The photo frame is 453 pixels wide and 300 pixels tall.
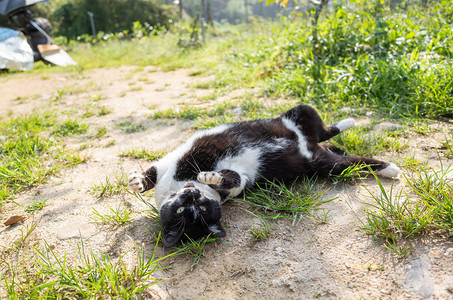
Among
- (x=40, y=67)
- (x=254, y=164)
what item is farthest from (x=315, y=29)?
(x=40, y=67)

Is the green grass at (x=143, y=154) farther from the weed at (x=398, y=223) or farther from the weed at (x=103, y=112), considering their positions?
the weed at (x=398, y=223)

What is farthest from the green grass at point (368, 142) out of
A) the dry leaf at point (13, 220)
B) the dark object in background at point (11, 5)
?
the dark object in background at point (11, 5)

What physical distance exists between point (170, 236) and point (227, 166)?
0.70 metres

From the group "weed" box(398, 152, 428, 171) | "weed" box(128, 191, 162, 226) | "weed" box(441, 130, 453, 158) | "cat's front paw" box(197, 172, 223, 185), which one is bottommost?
"weed" box(128, 191, 162, 226)

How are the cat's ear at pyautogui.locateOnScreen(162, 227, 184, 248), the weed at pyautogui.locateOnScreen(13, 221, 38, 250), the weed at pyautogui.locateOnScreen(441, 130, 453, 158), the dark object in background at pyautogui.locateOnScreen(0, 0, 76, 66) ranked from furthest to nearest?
the dark object in background at pyautogui.locateOnScreen(0, 0, 76, 66) → the weed at pyautogui.locateOnScreen(441, 130, 453, 158) → the weed at pyautogui.locateOnScreen(13, 221, 38, 250) → the cat's ear at pyautogui.locateOnScreen(162, 227, 184, 248)

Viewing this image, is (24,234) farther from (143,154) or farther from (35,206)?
(143,154)

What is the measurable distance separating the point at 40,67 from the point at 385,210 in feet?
28.9

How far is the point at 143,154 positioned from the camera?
2.90 m

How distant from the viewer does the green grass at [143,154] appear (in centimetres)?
284

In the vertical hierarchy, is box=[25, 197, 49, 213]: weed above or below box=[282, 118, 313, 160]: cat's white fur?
below

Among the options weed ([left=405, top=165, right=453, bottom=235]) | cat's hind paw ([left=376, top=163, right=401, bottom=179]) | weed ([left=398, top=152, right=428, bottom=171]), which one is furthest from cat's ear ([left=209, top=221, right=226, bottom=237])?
weed ([left=398, top=152, right=428, bottom=171])

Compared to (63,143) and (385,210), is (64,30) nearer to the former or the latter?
(63,143)

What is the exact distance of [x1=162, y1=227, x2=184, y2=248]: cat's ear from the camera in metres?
1.75

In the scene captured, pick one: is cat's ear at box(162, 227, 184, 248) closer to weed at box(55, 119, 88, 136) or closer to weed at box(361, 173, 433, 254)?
weed at box(361, 173, 433, 254)
